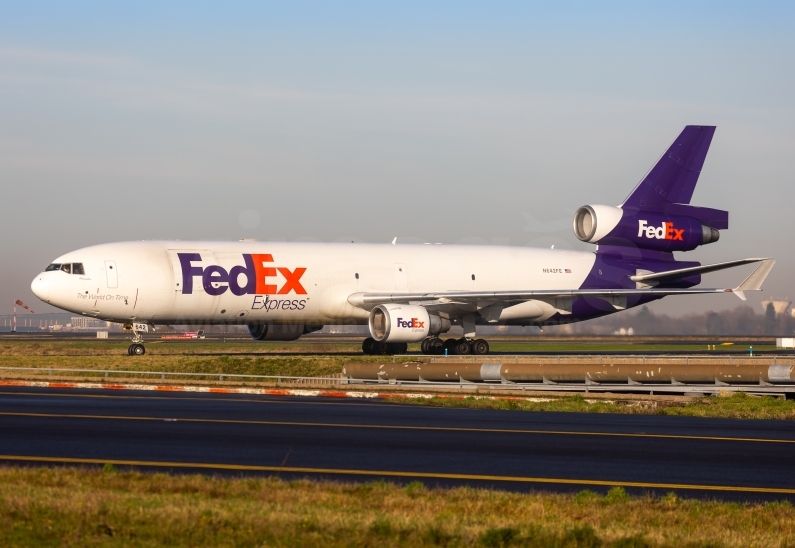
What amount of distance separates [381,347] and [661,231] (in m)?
14.1

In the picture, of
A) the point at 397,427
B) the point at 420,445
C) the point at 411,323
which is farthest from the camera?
the point at 411,323

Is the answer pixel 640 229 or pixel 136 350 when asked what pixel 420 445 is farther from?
pixel 640 229

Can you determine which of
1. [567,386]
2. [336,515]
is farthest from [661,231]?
[336,515]

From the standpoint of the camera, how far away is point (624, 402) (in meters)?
25.9

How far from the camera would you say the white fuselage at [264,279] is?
128 feet

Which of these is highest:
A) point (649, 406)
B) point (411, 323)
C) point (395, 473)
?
point (411, 323)

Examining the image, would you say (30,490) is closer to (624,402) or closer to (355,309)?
(624,402)

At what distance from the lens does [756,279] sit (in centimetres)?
4206

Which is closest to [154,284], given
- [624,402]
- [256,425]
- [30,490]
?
[624,402]

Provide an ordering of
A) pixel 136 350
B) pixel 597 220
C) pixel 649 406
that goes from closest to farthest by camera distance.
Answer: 1. pixel 649 406
2. pixel 136 350
3. pixel 597 220

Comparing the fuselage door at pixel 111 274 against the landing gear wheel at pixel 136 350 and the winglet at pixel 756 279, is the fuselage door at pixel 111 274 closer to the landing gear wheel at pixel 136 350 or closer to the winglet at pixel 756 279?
the landing gear wheel at pixel 136 350

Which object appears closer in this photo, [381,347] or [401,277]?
[401,277]

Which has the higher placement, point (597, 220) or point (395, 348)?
point (597, 220)

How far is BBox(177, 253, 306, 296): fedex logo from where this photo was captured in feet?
130
